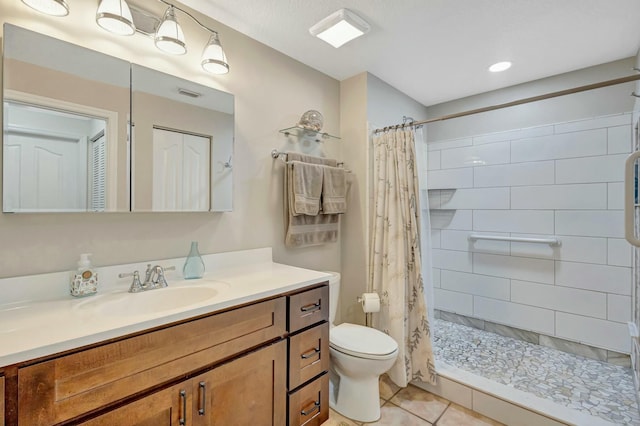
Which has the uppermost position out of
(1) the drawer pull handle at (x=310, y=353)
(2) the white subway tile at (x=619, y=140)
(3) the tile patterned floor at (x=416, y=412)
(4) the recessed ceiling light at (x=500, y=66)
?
(4) the recessed ceiling light at (x=500, y=66)

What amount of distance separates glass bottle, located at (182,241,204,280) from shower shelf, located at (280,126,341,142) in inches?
38.2

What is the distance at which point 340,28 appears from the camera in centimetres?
168

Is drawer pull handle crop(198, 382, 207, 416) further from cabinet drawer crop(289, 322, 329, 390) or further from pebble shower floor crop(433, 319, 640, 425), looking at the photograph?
pebble shower floor crop(433, 319, 640, 425)

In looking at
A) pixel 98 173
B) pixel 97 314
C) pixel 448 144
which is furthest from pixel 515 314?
pixel 98 173

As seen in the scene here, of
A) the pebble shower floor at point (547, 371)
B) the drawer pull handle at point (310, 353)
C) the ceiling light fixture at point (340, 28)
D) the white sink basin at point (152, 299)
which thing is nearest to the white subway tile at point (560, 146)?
the pebble shower floor at point (547, 371)

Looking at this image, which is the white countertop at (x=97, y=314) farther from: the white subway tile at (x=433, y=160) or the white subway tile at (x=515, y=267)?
the white subway tile at (x=433, y=160)

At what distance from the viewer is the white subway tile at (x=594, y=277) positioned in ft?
6.87

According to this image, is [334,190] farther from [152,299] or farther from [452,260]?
[452,260]

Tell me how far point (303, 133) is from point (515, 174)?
1.88 metres

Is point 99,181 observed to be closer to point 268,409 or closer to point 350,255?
point 268,409

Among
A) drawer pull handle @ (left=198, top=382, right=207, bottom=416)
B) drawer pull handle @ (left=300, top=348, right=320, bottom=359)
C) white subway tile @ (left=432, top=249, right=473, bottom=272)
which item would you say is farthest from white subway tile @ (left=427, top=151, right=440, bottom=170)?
drawer pull handle @ (left=198, top=382, right=207, bottom=416)

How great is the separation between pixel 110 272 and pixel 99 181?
1.31 ft

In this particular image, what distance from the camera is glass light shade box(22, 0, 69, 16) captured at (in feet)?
3.65

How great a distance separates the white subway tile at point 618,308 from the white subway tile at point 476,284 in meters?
0.64
